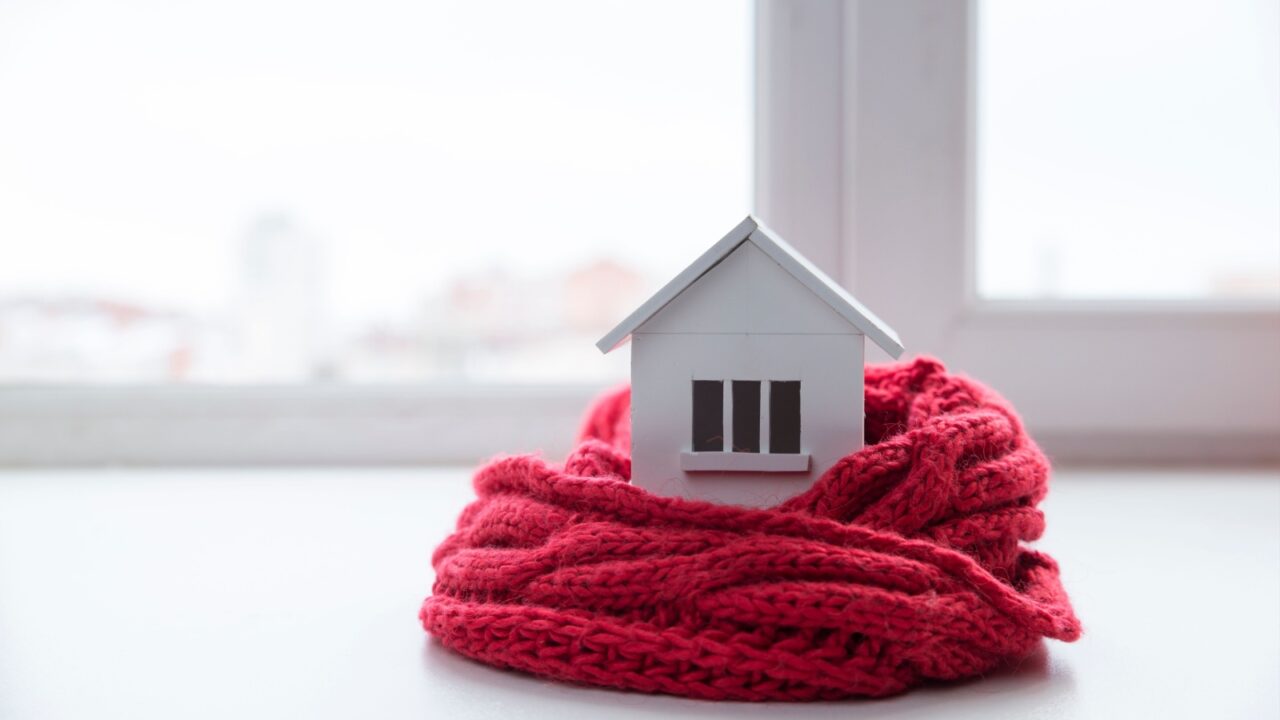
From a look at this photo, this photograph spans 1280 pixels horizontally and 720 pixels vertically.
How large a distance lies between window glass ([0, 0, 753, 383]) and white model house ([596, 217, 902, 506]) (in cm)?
66

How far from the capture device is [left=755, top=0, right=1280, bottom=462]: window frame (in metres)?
1.08

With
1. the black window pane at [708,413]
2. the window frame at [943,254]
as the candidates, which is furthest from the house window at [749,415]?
the window frame at [943,254]

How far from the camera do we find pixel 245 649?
50cm

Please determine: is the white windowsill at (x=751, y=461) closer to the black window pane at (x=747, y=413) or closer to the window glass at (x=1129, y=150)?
the black window pane at (x=747, y=413)

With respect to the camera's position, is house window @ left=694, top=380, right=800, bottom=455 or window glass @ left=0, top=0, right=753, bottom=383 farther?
window glass @ left=0, top=0, right=753, bottom=383

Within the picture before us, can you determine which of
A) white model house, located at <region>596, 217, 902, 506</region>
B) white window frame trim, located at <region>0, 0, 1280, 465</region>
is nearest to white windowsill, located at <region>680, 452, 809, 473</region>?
white model house, located at <region>596, 217, 902, 506</region>

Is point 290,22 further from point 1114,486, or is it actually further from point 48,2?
point 1114,486

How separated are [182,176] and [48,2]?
0.85 feet

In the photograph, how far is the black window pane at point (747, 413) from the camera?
498 millimetres

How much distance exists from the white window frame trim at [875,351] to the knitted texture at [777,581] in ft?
1.98

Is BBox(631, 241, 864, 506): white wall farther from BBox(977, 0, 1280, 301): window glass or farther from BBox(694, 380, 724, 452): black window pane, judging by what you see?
BBox(977, 0, 1280, 301): window glass

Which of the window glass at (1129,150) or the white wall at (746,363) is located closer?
the white wall at (746,363)

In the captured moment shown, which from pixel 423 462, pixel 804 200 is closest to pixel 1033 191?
pixel 804 200

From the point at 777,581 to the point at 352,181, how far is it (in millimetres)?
909
